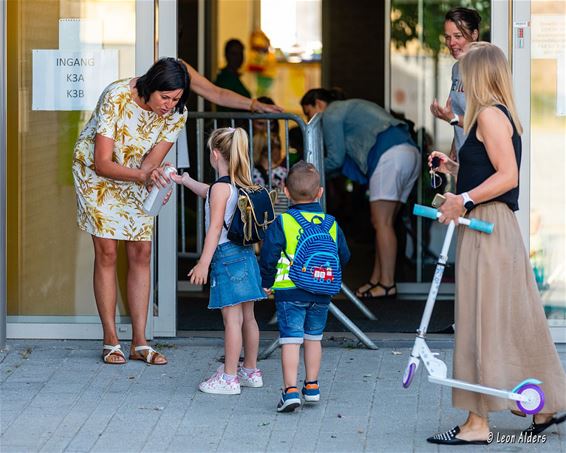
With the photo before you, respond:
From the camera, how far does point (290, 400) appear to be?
Answer: 5844 millimetres

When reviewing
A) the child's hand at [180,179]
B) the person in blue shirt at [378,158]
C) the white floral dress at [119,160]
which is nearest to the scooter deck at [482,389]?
the child's hand at [180,179]

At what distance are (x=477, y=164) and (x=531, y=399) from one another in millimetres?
1022

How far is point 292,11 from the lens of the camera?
15875mm

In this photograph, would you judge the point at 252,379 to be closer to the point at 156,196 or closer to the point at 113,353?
the point at 113,353

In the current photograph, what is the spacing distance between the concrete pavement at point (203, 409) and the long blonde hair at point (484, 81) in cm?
143

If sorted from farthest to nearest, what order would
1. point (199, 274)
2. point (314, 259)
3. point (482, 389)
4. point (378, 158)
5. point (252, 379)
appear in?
point (378, 158) → point (252, 379) → point (199, 274) → point (314, 259) → point (482, 389)

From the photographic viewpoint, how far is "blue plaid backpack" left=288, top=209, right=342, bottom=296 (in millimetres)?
5797

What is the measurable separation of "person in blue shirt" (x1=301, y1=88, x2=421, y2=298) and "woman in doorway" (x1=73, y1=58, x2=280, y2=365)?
7.89 ft

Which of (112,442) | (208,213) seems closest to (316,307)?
(208,213)

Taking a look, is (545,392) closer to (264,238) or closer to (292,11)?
(264,238)

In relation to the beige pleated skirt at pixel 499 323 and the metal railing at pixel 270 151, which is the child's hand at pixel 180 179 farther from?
the beige pleated skirt at pixel 499 323

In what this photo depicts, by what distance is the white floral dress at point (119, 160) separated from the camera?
662cm

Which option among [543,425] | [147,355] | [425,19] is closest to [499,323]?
[543,425]

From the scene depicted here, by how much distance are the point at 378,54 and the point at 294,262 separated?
30.1 feet
